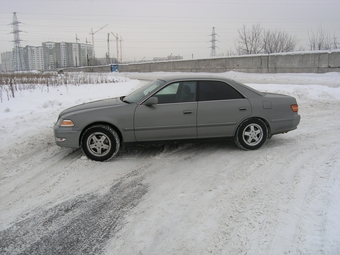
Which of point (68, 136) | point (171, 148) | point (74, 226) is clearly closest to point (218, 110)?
point (171, 148)

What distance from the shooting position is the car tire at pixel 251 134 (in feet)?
18.1

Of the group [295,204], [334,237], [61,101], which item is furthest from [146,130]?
[61,101]

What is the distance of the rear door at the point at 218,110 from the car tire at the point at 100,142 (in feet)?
5.17

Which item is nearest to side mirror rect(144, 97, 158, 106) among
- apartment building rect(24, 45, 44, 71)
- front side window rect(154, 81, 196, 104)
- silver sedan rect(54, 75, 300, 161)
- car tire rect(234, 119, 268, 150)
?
silver sedan rect(54, 75, 300, 161)

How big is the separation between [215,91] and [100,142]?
7.72 ft

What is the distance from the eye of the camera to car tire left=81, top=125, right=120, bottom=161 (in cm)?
510

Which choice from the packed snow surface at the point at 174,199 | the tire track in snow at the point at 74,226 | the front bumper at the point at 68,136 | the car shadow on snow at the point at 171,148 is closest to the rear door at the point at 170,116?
the car shadow on snow at the point at 171,148

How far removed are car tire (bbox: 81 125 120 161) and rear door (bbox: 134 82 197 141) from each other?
0.44 metres

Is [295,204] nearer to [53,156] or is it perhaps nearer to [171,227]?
[171,227]

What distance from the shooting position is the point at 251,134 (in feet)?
18.2

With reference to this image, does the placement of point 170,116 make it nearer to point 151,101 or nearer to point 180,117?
point 180,117

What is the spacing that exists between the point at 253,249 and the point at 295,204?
40.7 inches

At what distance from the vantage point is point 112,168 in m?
4.85

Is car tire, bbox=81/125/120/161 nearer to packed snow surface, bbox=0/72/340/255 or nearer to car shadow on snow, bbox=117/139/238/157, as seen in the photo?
packed snow surface, bbox=0/72/340/255
